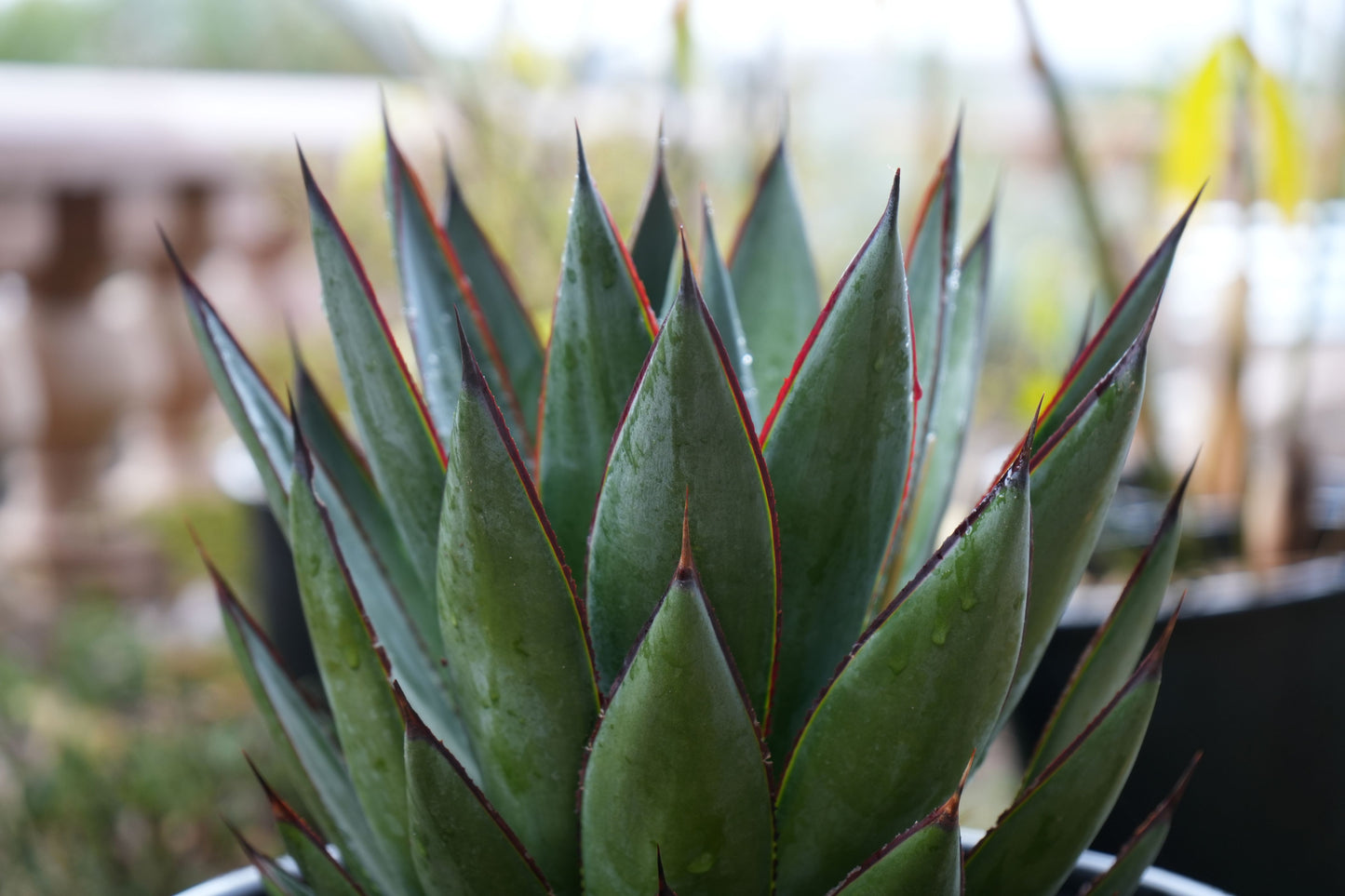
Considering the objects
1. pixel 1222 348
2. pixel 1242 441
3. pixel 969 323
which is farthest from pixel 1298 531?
pixel 969 323

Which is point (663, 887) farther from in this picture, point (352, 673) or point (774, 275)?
point (774, 275)

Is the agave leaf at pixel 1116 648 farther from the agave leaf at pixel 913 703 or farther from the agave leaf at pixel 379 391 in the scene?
the agave leaf at pixel 379 391

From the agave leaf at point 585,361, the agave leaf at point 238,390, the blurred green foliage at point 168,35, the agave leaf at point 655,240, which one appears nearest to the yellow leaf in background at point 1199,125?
the agave leaf at point 655,240

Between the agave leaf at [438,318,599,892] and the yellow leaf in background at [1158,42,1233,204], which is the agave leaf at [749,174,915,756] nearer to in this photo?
the agave leaf at [438,318,599,892]

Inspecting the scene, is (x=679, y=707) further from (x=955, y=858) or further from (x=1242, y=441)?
(x=1242, y=441)

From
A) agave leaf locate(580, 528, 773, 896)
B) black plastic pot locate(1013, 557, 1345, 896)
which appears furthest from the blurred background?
agave leaf locate(580, 528, 773, 896)

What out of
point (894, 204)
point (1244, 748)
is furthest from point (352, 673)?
point (1244, 748)
